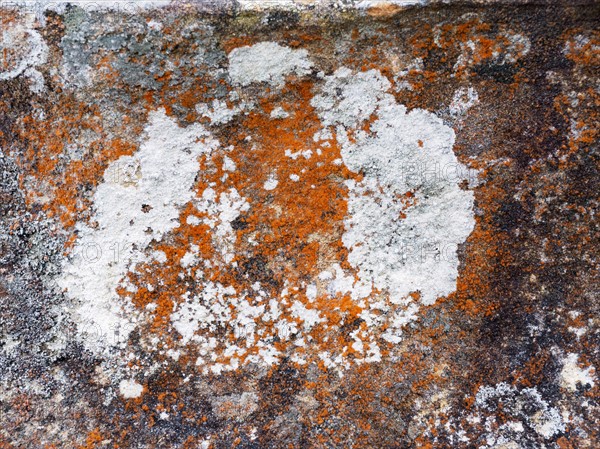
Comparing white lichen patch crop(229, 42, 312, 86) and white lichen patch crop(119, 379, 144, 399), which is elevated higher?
white lichen patch crop(229, 42, 312, 86)

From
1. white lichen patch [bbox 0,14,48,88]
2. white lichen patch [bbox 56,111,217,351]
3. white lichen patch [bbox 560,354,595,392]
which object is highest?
white lichen patch [bbox 0,14,48,88]

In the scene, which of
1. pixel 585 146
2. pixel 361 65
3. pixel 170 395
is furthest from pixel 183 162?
pixel 585 146

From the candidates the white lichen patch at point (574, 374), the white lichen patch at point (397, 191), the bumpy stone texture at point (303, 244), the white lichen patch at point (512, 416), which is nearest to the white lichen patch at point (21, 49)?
the bumpy stone texture at point (303, 244)

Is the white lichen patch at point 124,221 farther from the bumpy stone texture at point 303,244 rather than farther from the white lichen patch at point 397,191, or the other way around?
the white lichen patch at point 397,191

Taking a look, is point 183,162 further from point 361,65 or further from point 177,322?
point 361,65

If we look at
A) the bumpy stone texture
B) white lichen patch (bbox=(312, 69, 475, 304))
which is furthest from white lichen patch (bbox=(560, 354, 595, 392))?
white lichen patch (bbox=(312, 69, 475, 304))

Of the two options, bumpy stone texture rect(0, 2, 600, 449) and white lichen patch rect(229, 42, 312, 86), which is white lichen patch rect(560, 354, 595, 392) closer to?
bumpy stone texture rect(0, 2, 600, 449)

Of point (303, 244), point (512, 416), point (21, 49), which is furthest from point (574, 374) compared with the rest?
point (21, 49)

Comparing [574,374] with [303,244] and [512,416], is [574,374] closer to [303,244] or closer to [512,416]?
[512,416]
